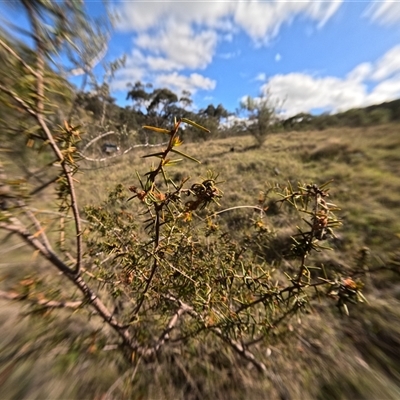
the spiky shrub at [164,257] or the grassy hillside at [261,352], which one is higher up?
the spiky shrub at [164,257]

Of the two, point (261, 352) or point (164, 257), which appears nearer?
point (164, 257)

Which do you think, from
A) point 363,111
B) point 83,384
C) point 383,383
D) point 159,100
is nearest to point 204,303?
point 83,384

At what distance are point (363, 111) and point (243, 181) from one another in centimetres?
1701

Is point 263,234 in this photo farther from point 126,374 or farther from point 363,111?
point 363,111

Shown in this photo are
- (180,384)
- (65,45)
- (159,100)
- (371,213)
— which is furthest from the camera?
(159,100)

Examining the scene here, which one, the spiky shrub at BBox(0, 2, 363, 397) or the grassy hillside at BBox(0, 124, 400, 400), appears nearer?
the spiky shrub at BBox(0, 2, 363, 397)

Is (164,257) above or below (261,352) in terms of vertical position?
above

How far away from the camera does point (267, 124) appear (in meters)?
14.1

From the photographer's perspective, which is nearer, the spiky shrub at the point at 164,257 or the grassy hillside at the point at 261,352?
the spiky shrub at the point at 164,257

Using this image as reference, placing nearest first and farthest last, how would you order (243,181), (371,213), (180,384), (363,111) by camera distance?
(180,384), (371,213), (243,181), (363,111)

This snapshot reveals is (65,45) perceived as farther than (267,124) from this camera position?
No

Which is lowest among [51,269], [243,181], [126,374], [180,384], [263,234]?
[180,384]

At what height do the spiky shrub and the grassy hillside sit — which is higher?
the spiky shrub

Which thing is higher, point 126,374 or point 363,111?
point 363,111
